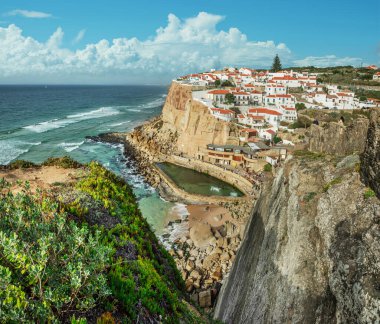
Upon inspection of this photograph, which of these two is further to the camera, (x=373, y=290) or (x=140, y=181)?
(x=140, y=181)

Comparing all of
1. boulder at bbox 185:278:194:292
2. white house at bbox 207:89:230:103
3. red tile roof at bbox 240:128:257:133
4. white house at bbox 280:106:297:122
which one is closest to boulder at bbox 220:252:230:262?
boulder at bbox 185:278:194:292

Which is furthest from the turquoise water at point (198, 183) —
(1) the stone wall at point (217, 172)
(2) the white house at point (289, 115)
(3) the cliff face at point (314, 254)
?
(3) the cliff face at point (314, 254)

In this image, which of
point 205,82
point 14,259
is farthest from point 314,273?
point 205,82

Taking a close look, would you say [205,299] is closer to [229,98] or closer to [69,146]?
[69,146]

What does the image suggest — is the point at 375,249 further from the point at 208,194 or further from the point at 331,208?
the point at 208,194

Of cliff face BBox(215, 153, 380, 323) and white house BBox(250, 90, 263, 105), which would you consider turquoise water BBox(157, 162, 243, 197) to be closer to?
cliff face BBox(215, 153, 380, 323)

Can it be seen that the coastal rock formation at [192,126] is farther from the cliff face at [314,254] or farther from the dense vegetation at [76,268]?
the dense vegetation at [76,268]
